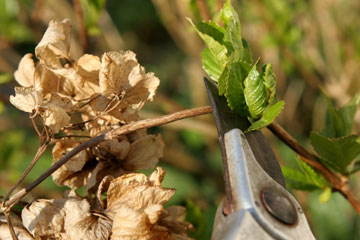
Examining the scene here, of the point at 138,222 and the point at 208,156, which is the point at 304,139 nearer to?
the point at 208,156

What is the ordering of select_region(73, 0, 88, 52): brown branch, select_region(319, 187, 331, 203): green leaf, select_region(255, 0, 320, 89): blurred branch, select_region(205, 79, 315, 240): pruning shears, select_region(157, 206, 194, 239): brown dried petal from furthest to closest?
select_region(255, 0, 320, 89): blurred branch
select_region(73, 0, 88, 52): brown branch
select_region(319, 187, 331, 203): green leaf
select_region(157, 206, 194, 239): brown dried petal
select_region(205, 79, 315, 240): pruning shears

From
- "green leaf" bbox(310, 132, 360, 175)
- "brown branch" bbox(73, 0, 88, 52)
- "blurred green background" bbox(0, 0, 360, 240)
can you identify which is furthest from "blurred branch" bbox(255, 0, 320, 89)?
"green leaf" bbox(310, 132, 360, 175)

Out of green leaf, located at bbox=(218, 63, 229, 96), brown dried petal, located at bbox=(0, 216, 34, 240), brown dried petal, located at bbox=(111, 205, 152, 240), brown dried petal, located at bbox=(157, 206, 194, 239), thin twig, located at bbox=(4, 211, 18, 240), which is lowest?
brown dried petal, located at bbox=(157, 206, 194, 239)

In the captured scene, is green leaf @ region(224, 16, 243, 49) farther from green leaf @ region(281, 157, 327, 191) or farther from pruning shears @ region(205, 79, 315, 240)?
green leaf @ region(281, 157, 327, 191)

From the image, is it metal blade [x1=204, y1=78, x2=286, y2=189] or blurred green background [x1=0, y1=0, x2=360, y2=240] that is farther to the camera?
blurred green background [x1=0, y1=0, x2=360, y2=240]

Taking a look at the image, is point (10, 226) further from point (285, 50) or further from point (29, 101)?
point (285, 50)

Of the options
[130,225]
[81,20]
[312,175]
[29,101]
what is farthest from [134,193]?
[81,20]

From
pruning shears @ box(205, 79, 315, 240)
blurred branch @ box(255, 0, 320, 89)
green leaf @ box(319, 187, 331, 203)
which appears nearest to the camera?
pruning shears @ box(205, 79, 315, 240)

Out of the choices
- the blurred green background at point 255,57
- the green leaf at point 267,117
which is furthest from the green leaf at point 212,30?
the blurred green background at point 255,57
